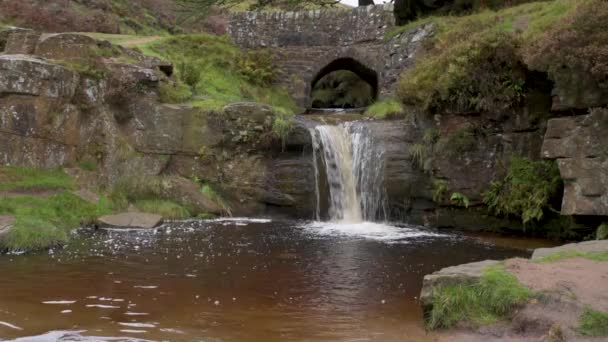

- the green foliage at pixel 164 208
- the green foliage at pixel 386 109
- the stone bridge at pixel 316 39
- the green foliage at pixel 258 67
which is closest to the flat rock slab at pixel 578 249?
the green foliage at pixel 164 208

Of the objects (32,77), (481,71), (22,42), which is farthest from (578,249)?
(22,42)

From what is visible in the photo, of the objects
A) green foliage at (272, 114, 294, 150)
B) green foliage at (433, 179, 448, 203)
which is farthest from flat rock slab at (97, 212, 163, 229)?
green foliage at (433, 179, 448, 203)

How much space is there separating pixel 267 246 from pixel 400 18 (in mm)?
13754

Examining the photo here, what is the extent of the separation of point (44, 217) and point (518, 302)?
9.35 metres

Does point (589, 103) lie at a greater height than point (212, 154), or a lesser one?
greater

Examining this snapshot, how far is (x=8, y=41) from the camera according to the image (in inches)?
617

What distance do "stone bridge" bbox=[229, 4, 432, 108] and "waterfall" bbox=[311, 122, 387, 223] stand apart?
6001 mm

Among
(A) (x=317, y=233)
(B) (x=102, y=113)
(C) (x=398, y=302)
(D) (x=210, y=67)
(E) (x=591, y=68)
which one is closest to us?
(C) (x=398, y=302)

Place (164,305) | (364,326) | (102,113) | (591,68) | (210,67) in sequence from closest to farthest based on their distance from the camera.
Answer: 1. (364,326)
2. (164,305)
3. (591,68)
4. (102,113)
5. (210,67)

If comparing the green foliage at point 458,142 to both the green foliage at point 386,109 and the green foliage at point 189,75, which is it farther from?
the green foliage at point 189,75

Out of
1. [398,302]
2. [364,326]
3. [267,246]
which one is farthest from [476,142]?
[364,326]

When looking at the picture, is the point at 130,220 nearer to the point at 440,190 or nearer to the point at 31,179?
the point at 31,179

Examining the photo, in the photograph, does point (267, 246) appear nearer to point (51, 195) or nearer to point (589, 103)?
point (51, 195)

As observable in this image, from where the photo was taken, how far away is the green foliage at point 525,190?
39.3ft
